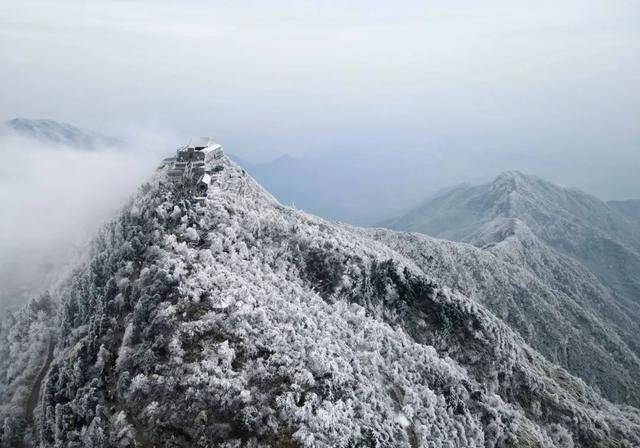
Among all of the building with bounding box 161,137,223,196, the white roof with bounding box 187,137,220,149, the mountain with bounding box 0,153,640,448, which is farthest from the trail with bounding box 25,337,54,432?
the white roof with bounding box 187,137,220,149

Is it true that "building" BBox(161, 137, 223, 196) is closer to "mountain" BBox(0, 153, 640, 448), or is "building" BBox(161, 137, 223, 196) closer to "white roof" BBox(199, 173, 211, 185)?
"white roof" BBox(199, 173, 211, 185)

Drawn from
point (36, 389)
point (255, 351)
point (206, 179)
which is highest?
point (206, 179)

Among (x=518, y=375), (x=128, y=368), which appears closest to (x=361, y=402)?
(x=128, y=368)

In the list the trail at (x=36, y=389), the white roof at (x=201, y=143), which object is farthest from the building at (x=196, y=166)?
the trail at (x=36, y=389)

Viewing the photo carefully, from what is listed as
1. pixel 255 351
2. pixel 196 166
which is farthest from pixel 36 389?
pixel 196 166

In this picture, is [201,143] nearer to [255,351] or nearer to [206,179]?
[206,179]

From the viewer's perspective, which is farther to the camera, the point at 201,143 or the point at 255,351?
the point at 201,143
